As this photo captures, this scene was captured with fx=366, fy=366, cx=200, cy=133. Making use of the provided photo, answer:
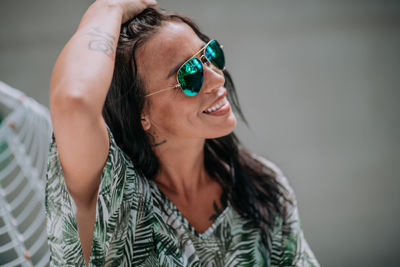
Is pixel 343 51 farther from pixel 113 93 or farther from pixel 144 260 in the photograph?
pixel 144 260

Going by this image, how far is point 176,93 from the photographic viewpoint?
3.44ft

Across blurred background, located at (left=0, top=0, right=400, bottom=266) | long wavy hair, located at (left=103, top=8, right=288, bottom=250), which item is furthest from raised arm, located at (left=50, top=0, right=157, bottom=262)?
blurred background, located at (left=0, top=0, right=400, bottom=266)

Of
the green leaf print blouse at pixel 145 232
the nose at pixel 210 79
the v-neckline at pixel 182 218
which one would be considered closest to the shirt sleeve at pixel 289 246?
the green leaf print blouse at pixel 145 232

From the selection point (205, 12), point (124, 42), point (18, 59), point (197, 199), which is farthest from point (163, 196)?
point (18, 59)

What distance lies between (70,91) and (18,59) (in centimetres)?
178

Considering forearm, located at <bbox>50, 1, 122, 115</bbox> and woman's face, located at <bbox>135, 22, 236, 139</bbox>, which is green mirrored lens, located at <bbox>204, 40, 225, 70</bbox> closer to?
woman's face, located at <bbox>135, 22, 236, 139</bbox>

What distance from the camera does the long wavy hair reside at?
104 centimetres

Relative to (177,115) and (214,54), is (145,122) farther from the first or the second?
(214,54)

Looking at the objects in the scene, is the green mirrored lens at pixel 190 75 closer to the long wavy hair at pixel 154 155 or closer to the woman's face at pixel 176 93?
the woman's face at pixel 176 93

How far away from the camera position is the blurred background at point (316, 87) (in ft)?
7.28

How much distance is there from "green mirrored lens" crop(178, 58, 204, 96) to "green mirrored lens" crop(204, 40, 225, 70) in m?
0.05

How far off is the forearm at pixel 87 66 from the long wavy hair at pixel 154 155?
5.5 inches

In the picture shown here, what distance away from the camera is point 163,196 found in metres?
1.11

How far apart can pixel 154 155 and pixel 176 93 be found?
234 mm
